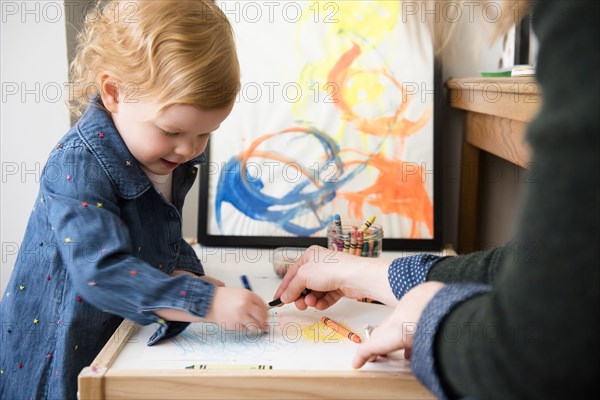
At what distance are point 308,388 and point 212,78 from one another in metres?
0.44

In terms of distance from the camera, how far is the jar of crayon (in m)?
Result: 1.27

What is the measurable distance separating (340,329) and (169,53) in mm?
444

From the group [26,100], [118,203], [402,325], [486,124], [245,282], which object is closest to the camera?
[402,325]

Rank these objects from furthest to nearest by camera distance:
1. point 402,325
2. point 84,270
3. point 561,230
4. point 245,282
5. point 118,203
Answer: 1. point 245,282
2. point 118,203
3. point 84,270
4. point 402,325
5. point 561,230

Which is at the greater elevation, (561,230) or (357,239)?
(561,230)

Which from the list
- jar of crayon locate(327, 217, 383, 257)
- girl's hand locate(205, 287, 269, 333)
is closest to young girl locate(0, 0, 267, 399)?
girl's hand locate(205, 287, 269, 333)

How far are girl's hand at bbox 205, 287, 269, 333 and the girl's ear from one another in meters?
0.33

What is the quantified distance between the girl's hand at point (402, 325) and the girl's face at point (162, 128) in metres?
0.39

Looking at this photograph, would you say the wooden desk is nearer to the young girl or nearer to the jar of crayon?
the jar of crayon

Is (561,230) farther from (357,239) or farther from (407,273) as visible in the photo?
(357,239)

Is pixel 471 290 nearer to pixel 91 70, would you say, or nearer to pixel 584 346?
pixel 584 346

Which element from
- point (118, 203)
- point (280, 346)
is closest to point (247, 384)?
point (280, 346)

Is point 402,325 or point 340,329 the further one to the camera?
point 340,329

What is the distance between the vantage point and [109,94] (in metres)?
1.00
